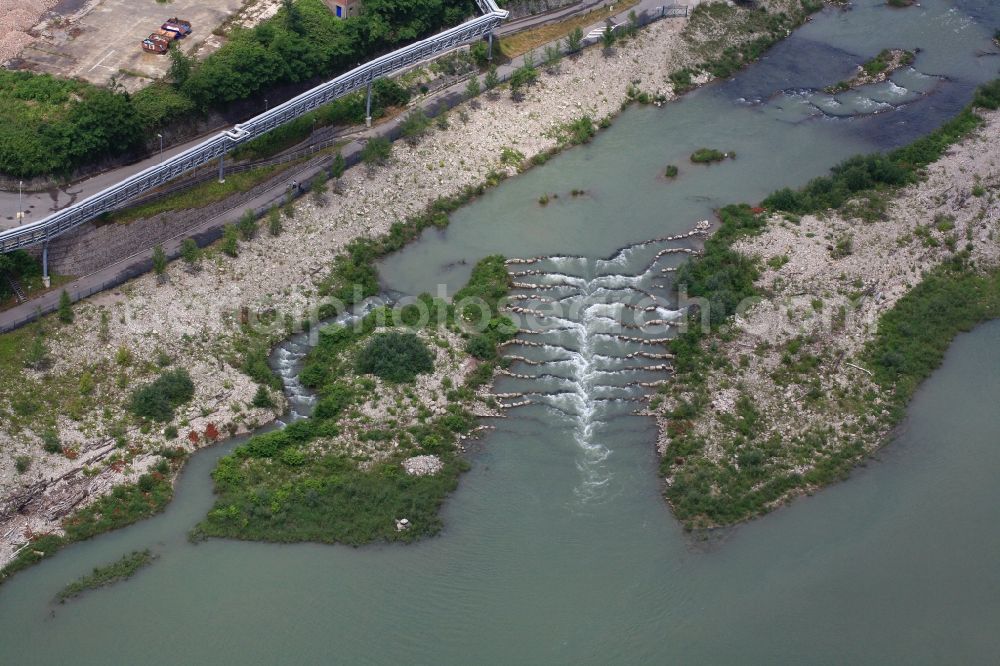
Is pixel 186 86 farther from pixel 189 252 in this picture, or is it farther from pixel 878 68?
pixel 878 68

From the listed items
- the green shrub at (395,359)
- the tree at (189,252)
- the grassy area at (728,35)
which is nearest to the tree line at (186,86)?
the tree at (189,252)

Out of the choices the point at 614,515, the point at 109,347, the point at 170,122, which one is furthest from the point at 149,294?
the point at 614,515

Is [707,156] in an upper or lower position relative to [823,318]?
upper

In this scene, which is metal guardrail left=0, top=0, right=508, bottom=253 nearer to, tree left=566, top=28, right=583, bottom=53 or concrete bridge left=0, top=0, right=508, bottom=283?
concrete bridge left=0, top=0, right=508, bottom=283

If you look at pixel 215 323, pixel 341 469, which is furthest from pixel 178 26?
pixel 341 469

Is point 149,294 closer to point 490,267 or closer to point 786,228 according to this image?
point 490,267

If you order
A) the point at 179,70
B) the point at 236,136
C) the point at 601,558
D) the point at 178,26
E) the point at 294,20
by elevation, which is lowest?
the point at 601,558
